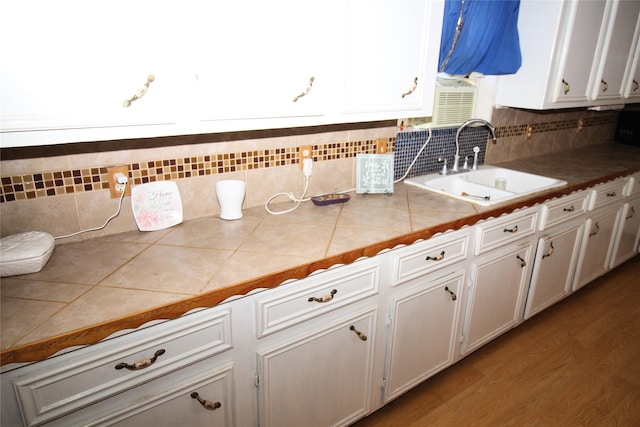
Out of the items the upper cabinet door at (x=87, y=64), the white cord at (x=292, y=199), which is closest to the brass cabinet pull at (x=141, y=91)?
the upper cabinet door at (x=87, y=64)

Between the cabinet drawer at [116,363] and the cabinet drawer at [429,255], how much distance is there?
0.72 m

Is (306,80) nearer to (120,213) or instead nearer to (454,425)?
Answer: (120,213)

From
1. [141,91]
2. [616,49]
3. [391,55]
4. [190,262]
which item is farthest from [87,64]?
[616,49]

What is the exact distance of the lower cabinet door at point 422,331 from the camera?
1720 millimetres

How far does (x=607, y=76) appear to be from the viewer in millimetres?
2701

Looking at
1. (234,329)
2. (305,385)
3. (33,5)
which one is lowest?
(305,385)

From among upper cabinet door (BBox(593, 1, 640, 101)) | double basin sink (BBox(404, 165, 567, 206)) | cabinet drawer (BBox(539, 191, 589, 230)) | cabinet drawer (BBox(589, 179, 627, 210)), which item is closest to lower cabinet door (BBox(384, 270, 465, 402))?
double basin sink (BBox(404, 165, 567, 206))

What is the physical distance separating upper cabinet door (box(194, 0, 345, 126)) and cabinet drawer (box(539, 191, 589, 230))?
4.67 feet

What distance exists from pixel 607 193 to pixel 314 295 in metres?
2.28

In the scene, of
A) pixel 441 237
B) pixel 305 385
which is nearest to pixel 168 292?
pixel 305 385

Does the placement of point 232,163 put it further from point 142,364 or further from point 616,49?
point 616,49

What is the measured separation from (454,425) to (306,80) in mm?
1612

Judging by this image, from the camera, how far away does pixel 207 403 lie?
4.12 ft

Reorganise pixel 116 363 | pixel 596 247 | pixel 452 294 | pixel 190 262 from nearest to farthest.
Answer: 1. pixel 116 363
2. pixel 190 262
3. pixel 452 294
4. pixel 596 247
